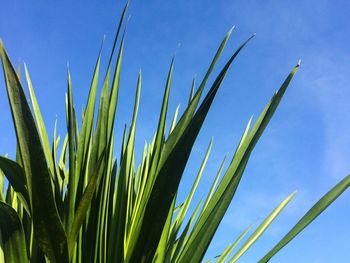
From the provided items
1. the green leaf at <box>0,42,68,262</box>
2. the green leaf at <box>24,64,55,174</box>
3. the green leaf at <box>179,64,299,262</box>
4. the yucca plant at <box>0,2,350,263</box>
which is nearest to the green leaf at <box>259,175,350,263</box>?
the yucca plant at <box>0,2,350,263</box>

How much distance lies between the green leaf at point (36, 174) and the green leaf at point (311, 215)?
0.38m

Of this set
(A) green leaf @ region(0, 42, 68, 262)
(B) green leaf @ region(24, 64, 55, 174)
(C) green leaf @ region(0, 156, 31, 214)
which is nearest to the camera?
(A) green leaf @ region(0, 42, 68, 262)

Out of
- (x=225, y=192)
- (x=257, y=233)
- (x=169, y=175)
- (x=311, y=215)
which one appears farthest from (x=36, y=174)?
(x=257, y=233)

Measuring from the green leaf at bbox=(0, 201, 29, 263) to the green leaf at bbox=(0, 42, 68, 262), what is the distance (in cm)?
6

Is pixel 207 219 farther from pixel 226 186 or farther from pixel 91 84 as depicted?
pixel 91 84

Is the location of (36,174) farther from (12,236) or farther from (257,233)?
(257,233)

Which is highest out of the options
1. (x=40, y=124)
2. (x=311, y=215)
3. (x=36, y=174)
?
(x=40, y=124)

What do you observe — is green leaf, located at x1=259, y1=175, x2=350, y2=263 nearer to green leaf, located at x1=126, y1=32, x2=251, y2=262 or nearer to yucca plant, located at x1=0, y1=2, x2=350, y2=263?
yucca plant, located at x1=0, y1=2, x2=350, y2=263

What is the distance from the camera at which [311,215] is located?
795 mm

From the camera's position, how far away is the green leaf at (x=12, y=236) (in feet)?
2.57

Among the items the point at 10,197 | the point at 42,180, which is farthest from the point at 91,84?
the point at 10,197

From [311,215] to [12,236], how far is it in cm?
55

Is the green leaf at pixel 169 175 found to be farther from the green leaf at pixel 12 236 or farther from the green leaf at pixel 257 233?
the green leaf at pixel 257 233

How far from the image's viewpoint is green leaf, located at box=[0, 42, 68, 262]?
689 millimetres
